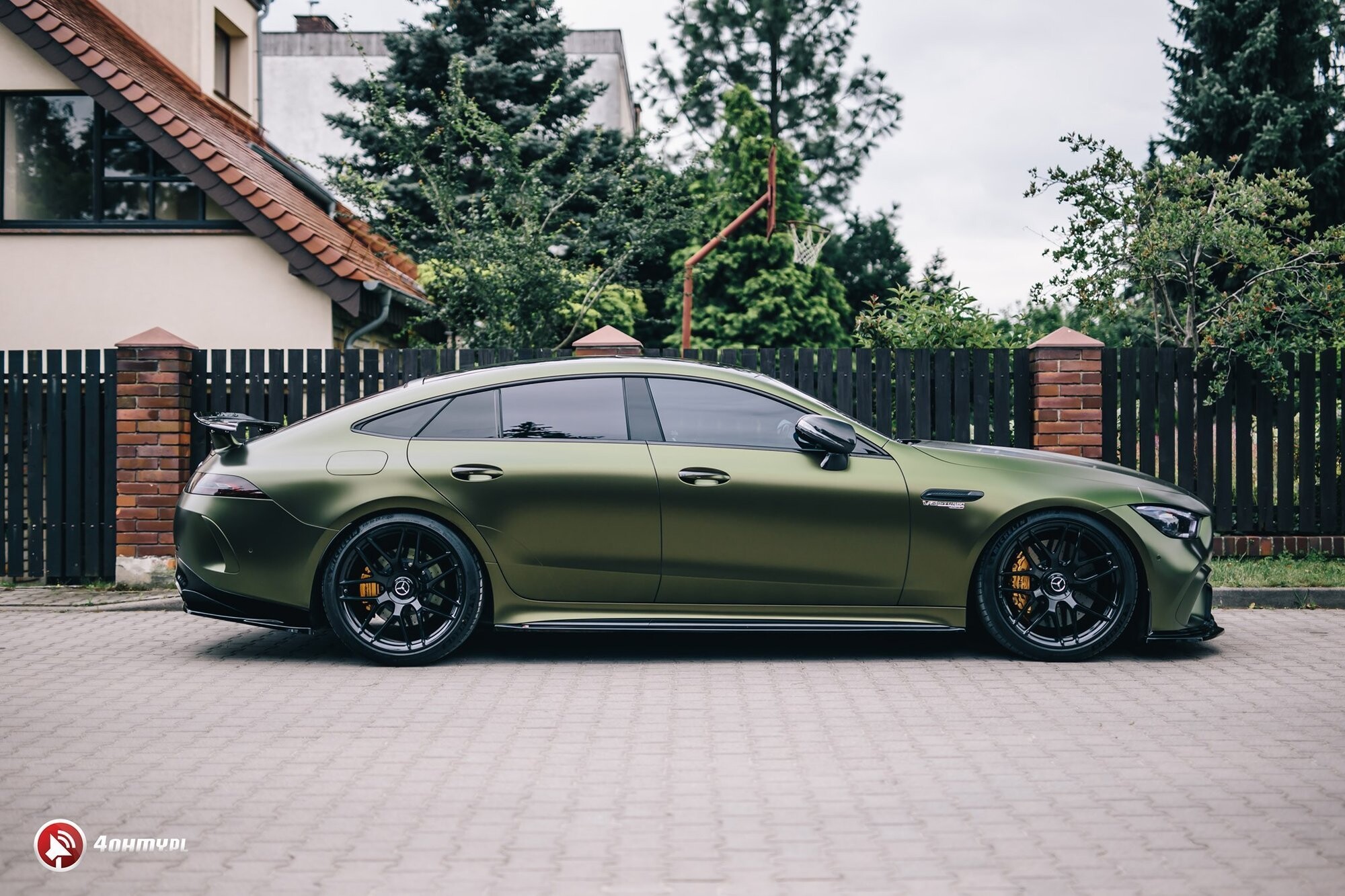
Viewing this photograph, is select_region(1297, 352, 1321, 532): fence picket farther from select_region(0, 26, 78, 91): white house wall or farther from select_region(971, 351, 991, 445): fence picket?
select_region(0, 26, 78, 91): white house wall

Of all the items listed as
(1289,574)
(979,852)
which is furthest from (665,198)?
(979,852)

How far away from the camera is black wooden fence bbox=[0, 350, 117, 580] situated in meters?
9.88

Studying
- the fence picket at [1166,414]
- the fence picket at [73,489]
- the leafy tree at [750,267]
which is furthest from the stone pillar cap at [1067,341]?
the leafy tree at [750,267]

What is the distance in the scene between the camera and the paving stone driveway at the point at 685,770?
351 cm

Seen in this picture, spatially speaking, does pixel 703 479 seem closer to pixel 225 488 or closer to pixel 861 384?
pixel 225 488

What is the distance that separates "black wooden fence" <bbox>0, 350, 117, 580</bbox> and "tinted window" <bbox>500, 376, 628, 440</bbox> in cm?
480

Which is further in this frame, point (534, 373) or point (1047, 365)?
point (1047, 365)

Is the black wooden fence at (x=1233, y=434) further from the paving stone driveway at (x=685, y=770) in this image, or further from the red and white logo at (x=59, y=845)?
the red and white logo at (x=59, y=845)

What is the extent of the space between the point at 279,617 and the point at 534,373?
184cm

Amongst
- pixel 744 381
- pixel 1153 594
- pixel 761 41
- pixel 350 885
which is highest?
pixel 761 41

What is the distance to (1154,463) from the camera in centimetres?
1007

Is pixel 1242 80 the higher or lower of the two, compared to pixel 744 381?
higher

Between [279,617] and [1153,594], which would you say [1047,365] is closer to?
[1153,594]

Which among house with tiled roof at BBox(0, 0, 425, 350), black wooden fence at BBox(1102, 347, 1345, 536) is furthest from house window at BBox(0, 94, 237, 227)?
black wooden fence at BBox(1102, 347, 1345, 536)
